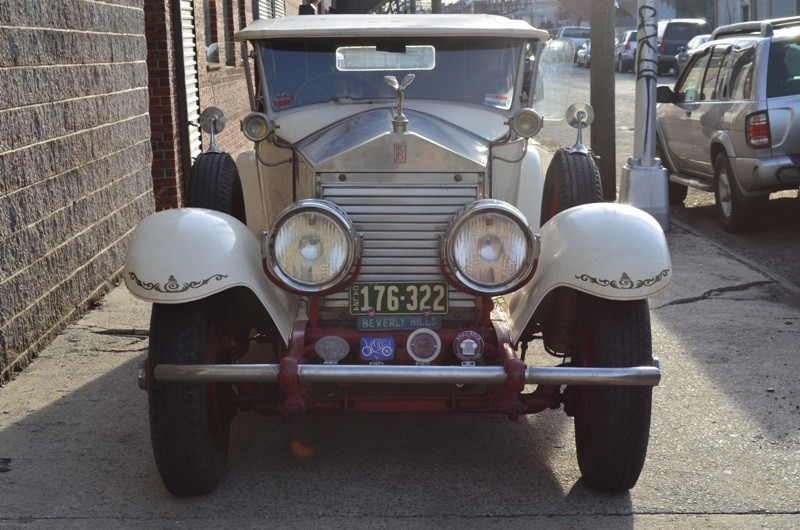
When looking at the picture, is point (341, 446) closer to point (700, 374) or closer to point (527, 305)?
point (527, 305)

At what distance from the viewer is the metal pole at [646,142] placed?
11.5 m

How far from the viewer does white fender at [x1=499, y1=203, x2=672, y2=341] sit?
467 centimetres

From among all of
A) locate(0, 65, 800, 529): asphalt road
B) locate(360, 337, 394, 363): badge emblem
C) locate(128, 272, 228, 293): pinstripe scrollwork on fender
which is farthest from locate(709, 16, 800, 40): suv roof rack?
locate(128, 272, 228, 293): pinstripe scrollwork on fender

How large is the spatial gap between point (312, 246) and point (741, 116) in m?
→ 7.05

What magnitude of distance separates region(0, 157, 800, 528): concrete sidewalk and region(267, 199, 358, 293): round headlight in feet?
2.99

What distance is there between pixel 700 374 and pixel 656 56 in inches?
226

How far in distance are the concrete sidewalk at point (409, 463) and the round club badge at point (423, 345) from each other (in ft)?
1.98

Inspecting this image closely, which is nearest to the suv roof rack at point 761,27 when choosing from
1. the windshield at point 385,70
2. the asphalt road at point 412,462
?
the asphalt road at point 412,462

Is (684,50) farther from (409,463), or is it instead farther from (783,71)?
(409,463)

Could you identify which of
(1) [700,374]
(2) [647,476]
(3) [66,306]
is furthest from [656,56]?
(2) [647,476]

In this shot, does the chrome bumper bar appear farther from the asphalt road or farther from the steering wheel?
the steering wheel

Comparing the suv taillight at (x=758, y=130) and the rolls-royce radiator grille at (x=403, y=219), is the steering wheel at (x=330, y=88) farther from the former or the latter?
the suv taillight at (x=758, y=130)

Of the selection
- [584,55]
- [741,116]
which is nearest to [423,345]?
[741,116]

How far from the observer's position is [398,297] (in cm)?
493
